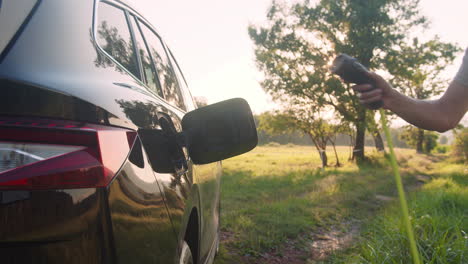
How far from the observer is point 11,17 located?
3.01 feet

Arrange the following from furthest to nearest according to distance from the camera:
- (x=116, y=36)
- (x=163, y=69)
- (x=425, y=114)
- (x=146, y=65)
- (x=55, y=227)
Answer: (x=163, y=69), (x=146, y=65), (x=425, y=114), (x=116, y=36), (x=55, y=227)

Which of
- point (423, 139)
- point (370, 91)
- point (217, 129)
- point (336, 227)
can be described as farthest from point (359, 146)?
point (423, 139)

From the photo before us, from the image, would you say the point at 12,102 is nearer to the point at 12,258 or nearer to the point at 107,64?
the point at 12,258

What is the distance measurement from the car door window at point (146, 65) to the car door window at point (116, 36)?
0.13 metres

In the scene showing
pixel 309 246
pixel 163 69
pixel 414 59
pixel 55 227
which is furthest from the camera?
pixel 414 59

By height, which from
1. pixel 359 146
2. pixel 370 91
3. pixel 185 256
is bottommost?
pixel 185 256

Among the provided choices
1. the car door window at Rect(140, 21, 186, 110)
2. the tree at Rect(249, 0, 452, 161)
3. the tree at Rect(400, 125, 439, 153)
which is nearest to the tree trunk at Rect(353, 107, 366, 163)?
the tree at Rect(249, 0, 452, 161)

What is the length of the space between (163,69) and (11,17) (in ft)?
5.07

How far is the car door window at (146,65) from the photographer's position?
6.34 feet

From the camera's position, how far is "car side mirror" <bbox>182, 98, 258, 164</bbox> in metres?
1.42

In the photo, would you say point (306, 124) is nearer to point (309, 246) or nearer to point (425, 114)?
point (309, 246)

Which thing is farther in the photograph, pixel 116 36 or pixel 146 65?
pixel 146 65

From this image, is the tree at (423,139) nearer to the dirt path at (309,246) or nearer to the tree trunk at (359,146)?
the tree trunk at (359,146)

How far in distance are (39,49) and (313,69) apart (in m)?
19.3
